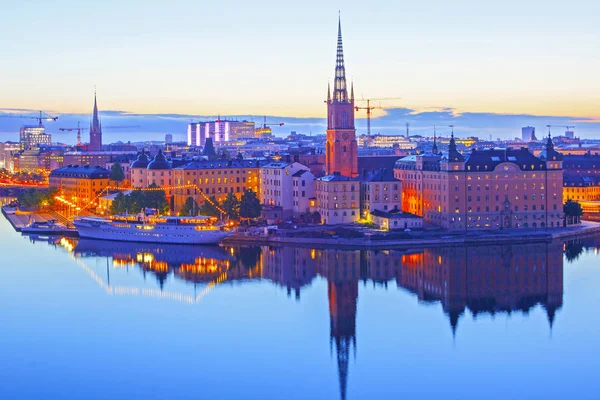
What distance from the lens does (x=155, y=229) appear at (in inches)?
1195

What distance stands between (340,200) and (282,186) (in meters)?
3.02

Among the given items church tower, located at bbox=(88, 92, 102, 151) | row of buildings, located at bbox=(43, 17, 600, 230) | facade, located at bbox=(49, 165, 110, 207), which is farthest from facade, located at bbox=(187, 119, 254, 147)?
row of buildings, located at bbox=(43, 17, 600, 230)

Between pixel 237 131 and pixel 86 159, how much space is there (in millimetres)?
41100

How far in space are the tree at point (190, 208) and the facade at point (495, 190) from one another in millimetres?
7658

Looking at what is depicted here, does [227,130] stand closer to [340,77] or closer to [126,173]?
[126,173]

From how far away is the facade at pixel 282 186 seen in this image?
33.8m

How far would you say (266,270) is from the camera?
24531mm

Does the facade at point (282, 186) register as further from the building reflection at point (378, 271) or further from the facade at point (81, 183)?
the facade at point (81, 183)

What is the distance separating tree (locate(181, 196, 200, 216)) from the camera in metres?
32.9

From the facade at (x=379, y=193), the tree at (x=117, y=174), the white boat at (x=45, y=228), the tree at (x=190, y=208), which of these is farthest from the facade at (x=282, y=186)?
the tree at (x=117, y=174)

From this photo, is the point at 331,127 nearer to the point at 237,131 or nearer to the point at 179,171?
the point at 179,171

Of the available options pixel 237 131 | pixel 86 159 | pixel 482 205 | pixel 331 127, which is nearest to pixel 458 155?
pixel 482 205

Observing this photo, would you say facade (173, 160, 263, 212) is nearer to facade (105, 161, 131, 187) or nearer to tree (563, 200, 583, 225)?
facade (105, 161, 131, 187)

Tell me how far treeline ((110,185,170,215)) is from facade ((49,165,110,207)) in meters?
5.50
